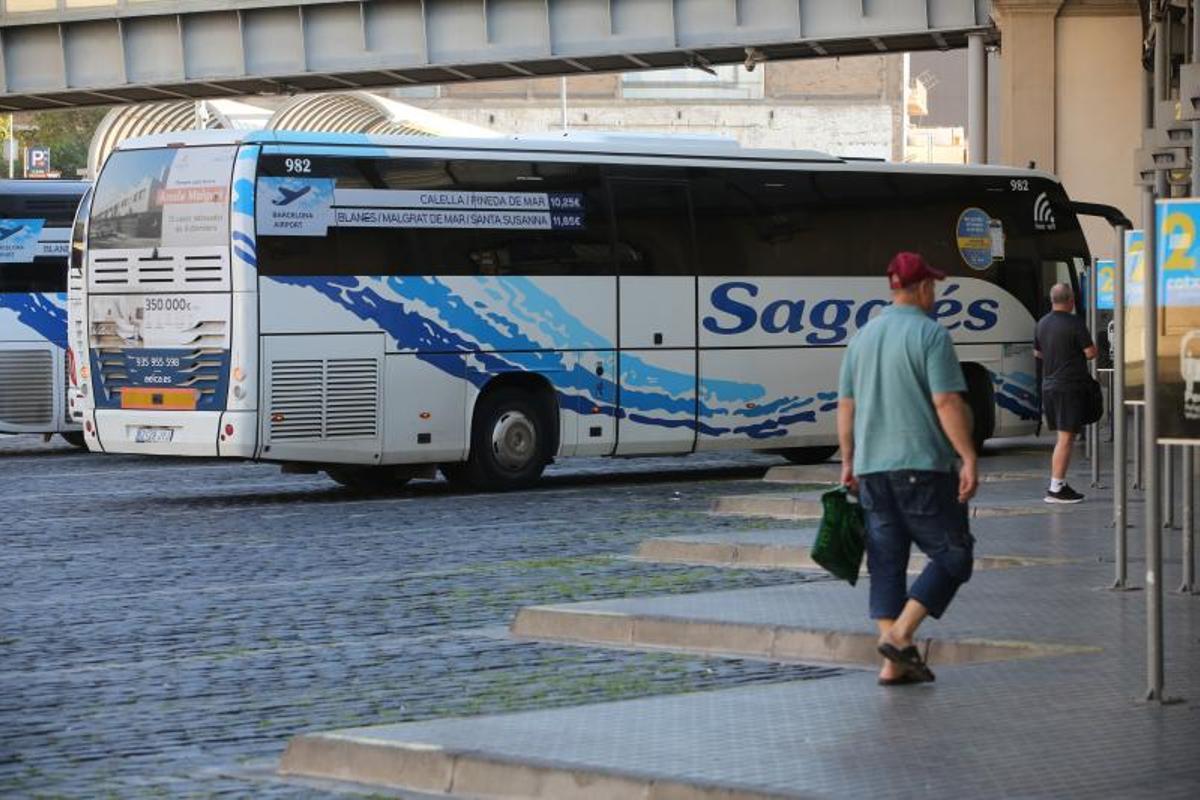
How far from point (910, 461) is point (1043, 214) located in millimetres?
18890

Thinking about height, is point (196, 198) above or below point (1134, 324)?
above

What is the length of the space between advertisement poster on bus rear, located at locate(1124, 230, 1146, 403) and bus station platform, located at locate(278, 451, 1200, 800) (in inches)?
45.7

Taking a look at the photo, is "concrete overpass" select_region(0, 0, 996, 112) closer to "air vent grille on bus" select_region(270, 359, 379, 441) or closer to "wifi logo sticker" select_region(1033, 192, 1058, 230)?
"wifi logo sticker" select_region(1033, 192, 1058, 230)

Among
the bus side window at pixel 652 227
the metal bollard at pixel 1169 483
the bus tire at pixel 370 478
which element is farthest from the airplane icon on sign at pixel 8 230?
the metal bollard at pixel 1169 483

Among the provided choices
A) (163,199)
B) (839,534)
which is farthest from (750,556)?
(163,199)

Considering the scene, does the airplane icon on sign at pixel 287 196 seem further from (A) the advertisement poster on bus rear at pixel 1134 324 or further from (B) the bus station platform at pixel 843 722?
(B) the bus station platform at pixel 843 722

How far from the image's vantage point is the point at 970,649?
35.8 feet

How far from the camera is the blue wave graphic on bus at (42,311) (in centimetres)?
3130

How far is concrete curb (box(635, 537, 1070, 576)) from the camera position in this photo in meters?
14.7

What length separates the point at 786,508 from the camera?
1934cm

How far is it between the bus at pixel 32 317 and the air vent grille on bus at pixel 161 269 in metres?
9.11

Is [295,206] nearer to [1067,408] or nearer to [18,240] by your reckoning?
[1067,408]

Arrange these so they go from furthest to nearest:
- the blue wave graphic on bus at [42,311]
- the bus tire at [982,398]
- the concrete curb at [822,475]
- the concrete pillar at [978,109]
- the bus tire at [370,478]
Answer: the concrete pillar at [978,109], the blue wave graphic on bus at [42,311], the bus tire at [982,398], the bus tire at [370,478], the concrete curb at [822,475]

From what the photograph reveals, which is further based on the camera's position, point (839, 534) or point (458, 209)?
point (458, 209)
